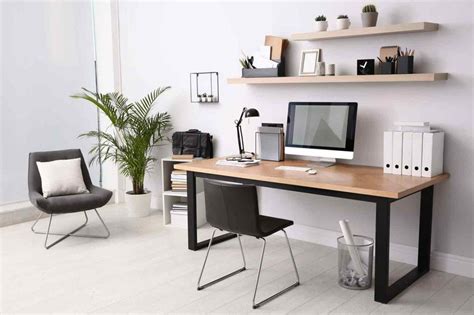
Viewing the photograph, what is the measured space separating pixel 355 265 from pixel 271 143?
4.12 feet

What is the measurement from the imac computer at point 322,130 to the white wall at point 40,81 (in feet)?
8.84

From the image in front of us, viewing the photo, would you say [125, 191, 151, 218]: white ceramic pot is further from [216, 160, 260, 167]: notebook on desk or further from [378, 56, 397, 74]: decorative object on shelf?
[378, 56, 397, 74]: decorative object on shelf

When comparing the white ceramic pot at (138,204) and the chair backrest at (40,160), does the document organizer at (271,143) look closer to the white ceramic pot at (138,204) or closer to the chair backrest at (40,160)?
the white ceramic pot at (138,204)

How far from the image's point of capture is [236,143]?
481 centimetres

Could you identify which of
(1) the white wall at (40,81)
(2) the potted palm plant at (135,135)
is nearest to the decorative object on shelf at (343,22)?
(2) the potted palm plant at (135,135)

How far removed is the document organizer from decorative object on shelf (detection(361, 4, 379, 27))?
3.40ft

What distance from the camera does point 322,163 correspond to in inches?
160

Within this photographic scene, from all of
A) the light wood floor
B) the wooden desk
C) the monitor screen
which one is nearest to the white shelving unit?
the light wood floor

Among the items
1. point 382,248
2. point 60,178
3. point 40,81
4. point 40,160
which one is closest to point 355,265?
point 382,248

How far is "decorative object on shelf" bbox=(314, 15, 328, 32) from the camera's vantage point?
3943mm

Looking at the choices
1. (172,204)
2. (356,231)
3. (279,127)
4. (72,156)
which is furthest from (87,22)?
(356,231)

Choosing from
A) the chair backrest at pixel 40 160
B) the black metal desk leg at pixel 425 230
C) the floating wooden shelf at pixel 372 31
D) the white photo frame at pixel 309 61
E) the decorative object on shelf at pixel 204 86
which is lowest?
the black metal desk leg at pixel 425 230

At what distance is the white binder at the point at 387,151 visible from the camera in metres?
3.57

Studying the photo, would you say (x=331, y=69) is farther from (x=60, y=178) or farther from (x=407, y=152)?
(x=60, y=178)
